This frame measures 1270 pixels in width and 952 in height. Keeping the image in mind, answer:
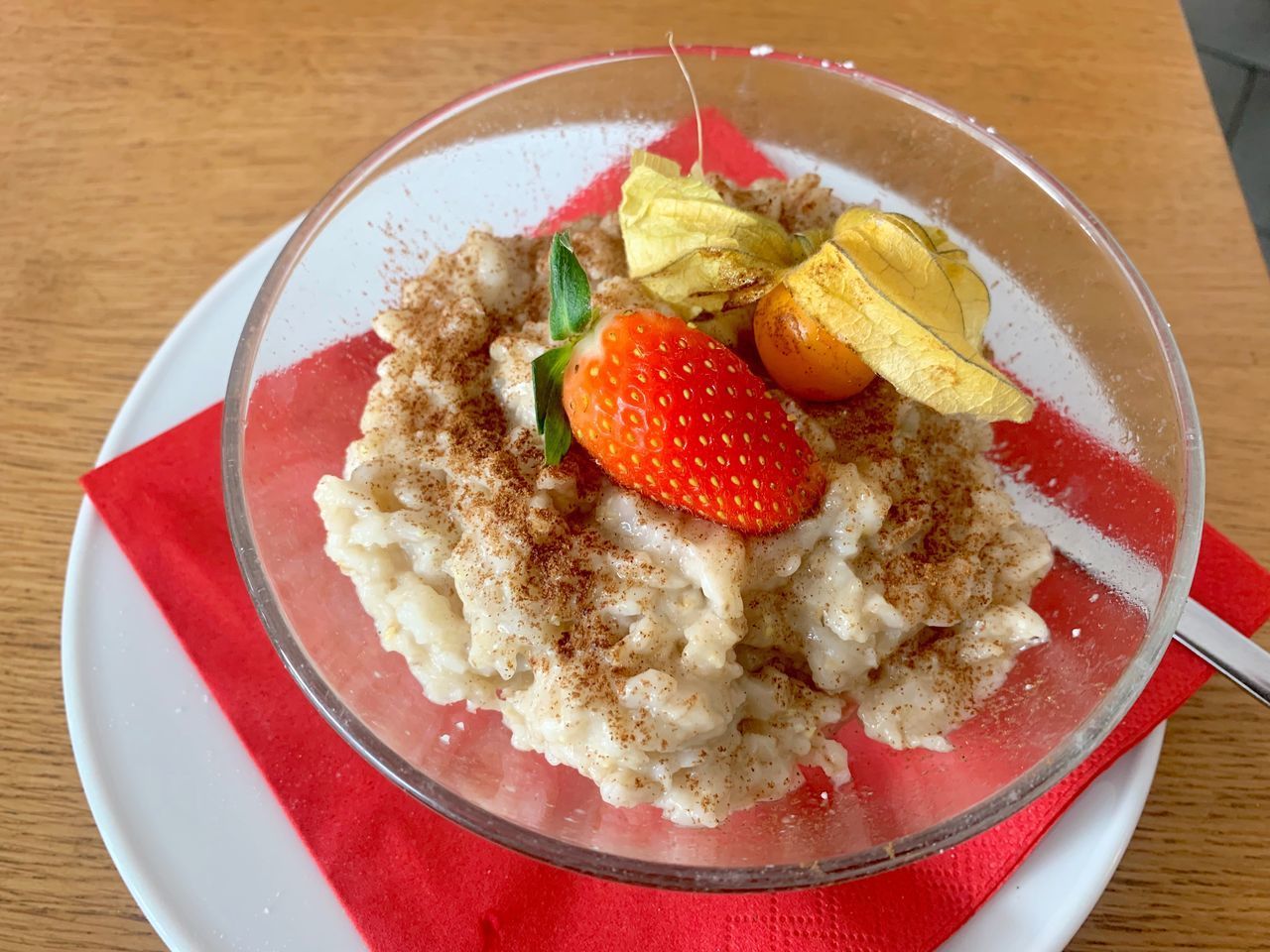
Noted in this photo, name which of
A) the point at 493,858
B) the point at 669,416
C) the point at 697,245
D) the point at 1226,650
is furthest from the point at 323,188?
the point at 1226,650

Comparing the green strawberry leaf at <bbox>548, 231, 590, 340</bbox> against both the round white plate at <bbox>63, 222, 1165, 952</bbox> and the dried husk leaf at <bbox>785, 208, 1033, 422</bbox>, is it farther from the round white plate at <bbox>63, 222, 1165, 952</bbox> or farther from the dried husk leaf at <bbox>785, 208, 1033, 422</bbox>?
the round white plate at <bbox>63, 222, 1165, 952</bbox>

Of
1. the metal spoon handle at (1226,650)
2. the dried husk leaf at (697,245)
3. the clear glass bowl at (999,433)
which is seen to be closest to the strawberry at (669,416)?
the dried husk leaf at (697,245)

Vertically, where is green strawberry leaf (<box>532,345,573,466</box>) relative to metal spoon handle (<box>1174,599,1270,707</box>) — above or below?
above

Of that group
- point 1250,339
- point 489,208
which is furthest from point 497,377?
point 1250,339

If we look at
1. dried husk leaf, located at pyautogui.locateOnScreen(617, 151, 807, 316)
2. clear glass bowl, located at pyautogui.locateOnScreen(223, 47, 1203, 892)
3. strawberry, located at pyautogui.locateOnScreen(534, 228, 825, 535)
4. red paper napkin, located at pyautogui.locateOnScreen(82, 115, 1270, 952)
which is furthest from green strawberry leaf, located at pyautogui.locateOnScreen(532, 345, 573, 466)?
red paper napkin, located at pyautogui.locateOnScreen(82, 115, 1270, 952)

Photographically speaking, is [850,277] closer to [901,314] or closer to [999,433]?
[901,314]

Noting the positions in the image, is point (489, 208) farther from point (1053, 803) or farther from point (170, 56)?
point (1053, 803)
